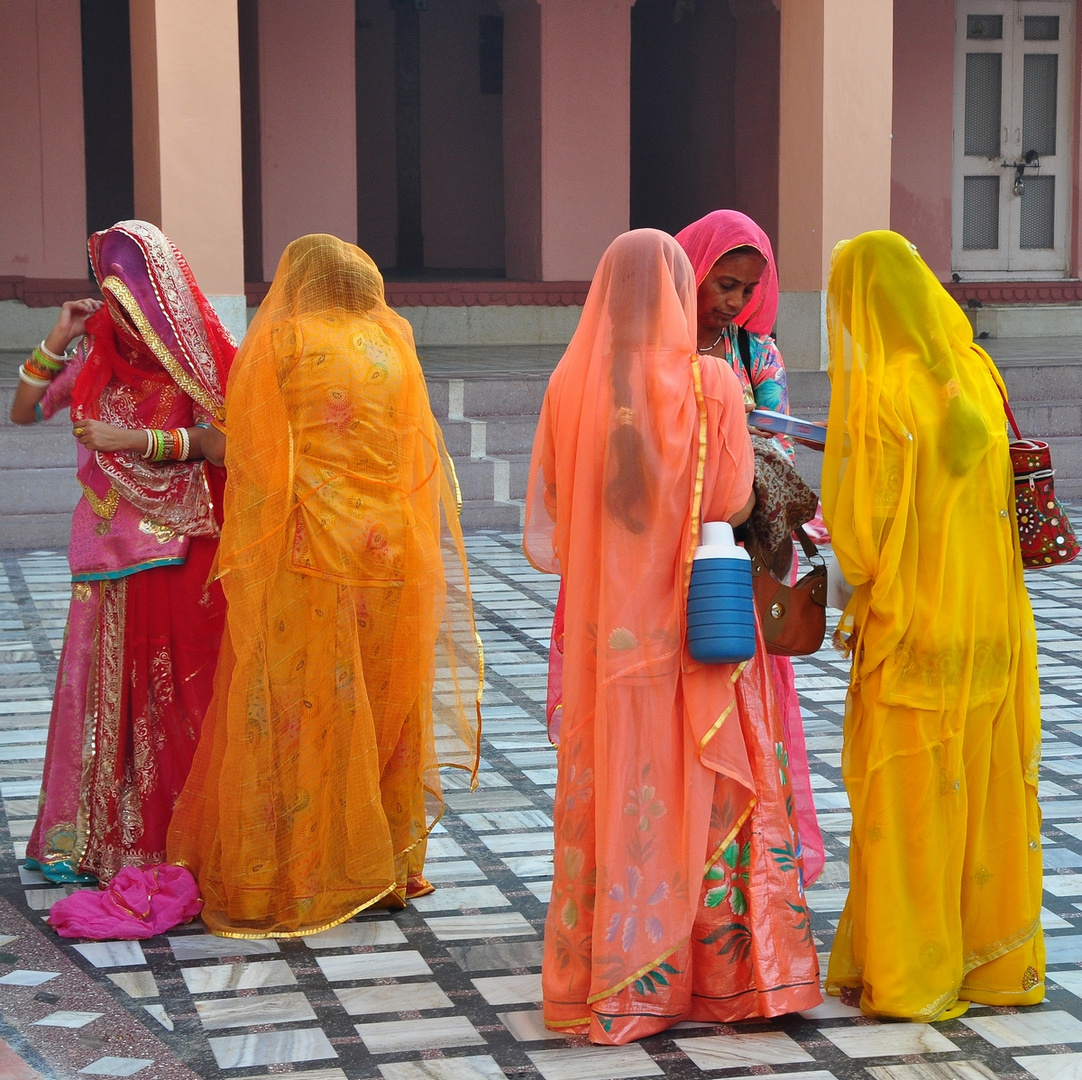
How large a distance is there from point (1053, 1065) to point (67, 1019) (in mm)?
1630

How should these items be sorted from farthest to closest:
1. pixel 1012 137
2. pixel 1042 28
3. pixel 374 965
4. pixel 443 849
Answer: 1. pixel 1012 137
2. pixel 1042 28
3. pixel 443 849
4. pixel 374 965

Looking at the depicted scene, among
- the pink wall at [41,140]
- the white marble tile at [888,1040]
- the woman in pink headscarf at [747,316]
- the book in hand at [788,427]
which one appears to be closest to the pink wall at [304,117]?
the pink wall at [41,140]

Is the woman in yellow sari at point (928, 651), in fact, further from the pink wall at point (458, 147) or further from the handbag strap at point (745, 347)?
the pink wall at point (458, 147)

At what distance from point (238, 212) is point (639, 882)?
623 centimetres

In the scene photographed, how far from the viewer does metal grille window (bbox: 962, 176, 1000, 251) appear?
39.4ft

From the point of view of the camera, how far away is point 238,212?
811 centimetres

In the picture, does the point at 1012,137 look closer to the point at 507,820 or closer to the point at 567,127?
the point at 567,127

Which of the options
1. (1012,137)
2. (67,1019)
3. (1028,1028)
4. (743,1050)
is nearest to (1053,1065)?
(1028,1028)

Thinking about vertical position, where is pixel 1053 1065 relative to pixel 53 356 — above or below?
below

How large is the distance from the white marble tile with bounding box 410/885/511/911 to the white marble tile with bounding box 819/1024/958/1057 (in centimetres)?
87

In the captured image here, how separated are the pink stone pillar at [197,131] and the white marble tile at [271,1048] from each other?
5671 millimetres

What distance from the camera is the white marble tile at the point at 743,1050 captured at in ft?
8.28

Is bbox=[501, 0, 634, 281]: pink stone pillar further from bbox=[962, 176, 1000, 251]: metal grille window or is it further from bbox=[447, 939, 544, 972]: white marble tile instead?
bbox=[447, 939, 544, 972]: white marble tile

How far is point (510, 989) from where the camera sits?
2859 mm
